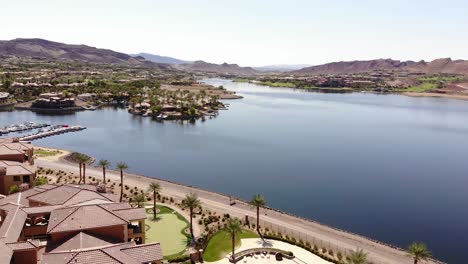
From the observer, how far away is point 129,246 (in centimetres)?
3450

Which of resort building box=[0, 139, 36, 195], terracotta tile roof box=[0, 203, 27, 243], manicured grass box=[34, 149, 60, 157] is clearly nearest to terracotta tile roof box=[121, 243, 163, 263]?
terracotta tile roof box=[0, 203, 27, 243]

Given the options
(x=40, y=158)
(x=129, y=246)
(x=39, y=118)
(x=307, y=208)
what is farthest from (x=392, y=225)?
(x=39, y=118)

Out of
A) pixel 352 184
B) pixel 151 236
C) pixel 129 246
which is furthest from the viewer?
pixel 352 184

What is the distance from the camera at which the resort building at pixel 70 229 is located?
107ft

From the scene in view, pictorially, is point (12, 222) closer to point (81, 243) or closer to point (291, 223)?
point (81, 243)

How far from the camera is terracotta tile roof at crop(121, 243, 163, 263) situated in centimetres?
3341

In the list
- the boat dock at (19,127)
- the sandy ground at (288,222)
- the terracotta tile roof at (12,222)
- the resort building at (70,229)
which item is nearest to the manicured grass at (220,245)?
the sandy ground at (288,222)

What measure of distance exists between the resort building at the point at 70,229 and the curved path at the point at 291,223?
20191 millimetres

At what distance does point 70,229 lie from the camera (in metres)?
36.1

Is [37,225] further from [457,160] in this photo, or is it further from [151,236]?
[457,160]

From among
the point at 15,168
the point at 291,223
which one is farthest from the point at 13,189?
the point at 291,223

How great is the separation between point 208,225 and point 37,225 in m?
21.7

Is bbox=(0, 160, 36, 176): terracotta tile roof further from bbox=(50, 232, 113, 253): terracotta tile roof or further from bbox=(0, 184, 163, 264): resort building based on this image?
bbox=(50, 232, 113, 253): terracotta tile roof

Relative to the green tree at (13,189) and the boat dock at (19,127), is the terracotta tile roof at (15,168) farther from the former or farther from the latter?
the boat dock at (19,127)
